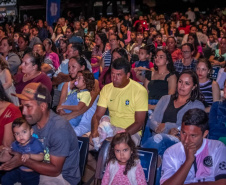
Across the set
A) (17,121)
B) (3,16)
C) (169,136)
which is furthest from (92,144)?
(3,16)

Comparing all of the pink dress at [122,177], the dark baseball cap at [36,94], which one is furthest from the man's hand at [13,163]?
the pink dress at [122,177]

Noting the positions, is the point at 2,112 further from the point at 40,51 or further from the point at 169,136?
the point at 40,51

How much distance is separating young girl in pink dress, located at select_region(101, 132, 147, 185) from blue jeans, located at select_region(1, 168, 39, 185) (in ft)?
2.08

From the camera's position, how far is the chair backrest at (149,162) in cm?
340

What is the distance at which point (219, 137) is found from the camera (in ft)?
13.4

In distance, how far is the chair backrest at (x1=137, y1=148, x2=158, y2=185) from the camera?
3400mm

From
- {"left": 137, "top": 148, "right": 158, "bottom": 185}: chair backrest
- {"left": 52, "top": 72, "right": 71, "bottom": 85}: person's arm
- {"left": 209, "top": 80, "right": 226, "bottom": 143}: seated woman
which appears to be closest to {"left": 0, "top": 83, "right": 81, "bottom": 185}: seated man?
{"left": 137, "top": 148, "right": 158, "bottom": 185}: chair backrest

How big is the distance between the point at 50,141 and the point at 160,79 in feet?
9.10

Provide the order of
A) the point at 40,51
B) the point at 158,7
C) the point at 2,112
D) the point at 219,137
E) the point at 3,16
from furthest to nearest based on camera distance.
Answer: the point at 158,7 < the point at 3,16 < the point at 40,51 < the point at 219,137 < the point at 2,112

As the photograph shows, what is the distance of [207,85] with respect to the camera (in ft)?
17.6

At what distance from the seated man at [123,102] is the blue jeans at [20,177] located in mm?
1233

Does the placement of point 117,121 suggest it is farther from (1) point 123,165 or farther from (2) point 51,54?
(2) point 51,54

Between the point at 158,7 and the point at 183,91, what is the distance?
27.5 metres

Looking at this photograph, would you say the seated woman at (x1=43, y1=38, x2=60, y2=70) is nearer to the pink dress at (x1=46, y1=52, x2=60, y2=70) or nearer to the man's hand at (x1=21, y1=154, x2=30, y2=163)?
the pink dress at (x1=46, y1=52, x2=60, y2=70)
